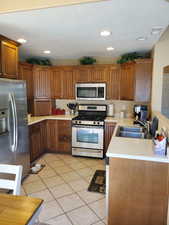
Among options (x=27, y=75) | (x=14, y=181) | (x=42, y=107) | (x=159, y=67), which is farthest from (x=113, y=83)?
(x=14, y=181)

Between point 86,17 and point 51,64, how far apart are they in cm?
285

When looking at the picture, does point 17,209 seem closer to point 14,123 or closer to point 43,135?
point 14,123

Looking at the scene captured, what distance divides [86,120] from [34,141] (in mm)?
1232

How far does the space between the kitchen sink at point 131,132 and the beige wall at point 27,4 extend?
1938 millimetres

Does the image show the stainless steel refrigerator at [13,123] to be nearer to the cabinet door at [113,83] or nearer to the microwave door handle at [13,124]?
the microwave door handle at [13,124]

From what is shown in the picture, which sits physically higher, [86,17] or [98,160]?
[86,17]

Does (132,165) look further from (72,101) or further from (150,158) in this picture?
(72,101)

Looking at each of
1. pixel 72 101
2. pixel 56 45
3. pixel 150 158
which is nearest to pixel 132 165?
pixel 150 158

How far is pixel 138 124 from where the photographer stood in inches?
130

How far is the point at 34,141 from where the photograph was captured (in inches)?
145

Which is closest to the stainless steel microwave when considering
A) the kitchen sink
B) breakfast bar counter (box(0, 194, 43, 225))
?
the kitchen sink

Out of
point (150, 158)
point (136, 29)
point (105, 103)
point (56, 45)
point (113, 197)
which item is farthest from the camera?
point (105, 103)

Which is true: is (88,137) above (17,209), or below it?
below

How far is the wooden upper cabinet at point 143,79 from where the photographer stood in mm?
3473
